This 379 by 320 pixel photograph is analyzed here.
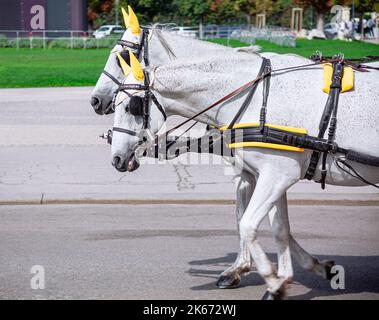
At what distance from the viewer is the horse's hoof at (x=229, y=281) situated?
7.50m

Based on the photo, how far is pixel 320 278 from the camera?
788cm

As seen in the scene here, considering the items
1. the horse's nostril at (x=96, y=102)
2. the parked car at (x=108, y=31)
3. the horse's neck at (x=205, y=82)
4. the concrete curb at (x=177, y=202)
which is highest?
the horse's neck at (x=205, y=82)

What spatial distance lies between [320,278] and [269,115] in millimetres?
1943

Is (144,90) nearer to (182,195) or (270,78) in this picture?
(270,78)

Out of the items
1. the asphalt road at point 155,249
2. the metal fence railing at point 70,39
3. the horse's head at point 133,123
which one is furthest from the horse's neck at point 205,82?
the metal fence railing at point 70,39

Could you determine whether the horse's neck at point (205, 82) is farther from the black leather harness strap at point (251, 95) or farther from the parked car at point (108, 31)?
the parked car at point (108, 31)

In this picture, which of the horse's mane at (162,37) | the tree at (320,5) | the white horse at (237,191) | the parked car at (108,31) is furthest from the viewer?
the tree at (320,5)

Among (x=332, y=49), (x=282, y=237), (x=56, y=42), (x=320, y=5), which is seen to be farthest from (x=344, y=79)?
(x=320, y=5)

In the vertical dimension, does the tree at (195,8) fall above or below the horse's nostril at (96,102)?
below

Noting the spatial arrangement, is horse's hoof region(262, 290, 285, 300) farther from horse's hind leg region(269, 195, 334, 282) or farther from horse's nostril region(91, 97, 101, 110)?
horse's nostril region(91, 97, 101, 110)

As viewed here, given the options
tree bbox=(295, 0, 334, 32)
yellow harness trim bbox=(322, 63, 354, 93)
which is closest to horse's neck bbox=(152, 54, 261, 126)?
yellow harness trim bbox=(322, 63, 354, 93)

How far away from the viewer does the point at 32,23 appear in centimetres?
5634
